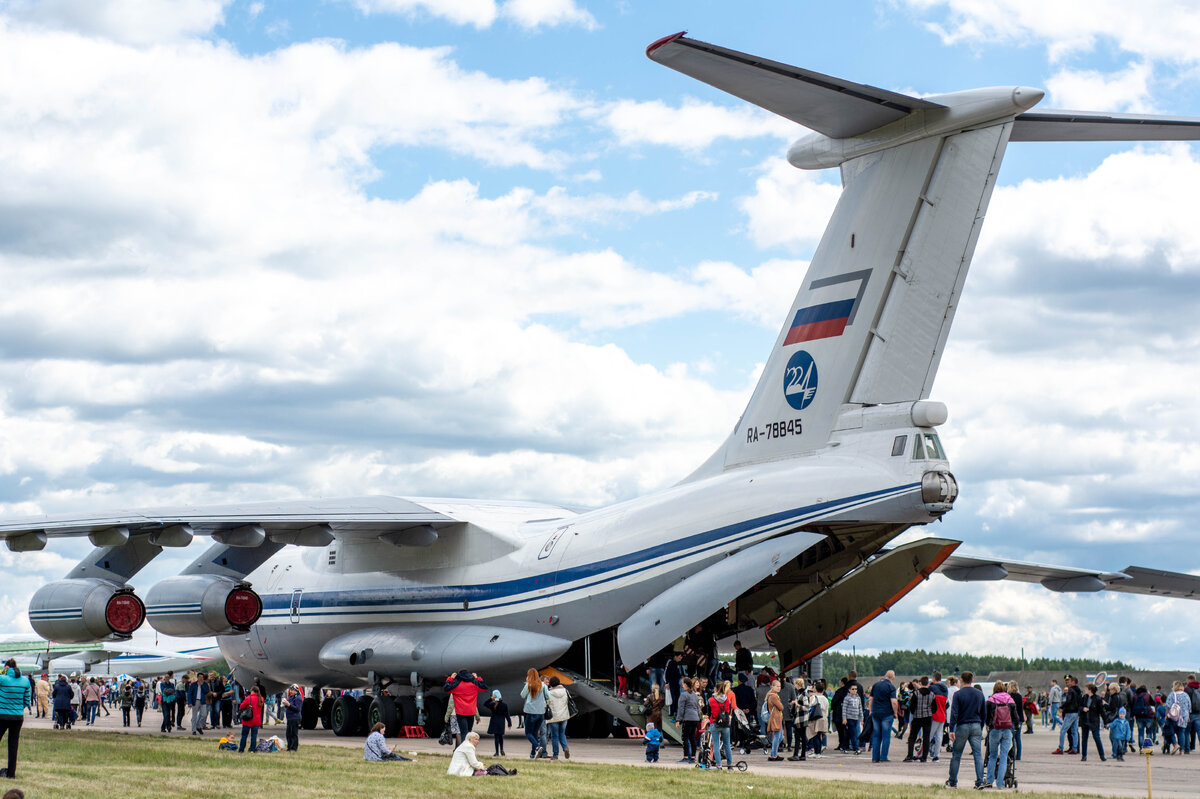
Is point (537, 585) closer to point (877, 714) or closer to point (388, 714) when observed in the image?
point (388, 714)

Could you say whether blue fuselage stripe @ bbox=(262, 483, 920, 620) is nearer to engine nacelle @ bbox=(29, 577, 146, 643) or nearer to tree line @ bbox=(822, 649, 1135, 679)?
engine nacelle @ bbox=(29, 577, 146, 643)

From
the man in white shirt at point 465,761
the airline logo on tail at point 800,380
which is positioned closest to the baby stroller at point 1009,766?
the man in white shirt at point 465,761

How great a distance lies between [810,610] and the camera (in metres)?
16.1

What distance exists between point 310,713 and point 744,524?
10133 millimetres

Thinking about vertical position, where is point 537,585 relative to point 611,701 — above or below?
above

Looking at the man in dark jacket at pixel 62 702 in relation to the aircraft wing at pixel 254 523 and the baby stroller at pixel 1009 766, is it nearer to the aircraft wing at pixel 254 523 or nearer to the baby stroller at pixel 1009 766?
the aircraft wing at pixel 254 523

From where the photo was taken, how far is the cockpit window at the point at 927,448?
13.2 m

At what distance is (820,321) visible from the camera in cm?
1453

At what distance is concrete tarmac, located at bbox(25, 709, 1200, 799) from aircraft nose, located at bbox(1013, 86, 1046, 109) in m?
6.50

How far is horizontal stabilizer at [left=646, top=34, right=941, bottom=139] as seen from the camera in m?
11.6

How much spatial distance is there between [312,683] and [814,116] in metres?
12.5

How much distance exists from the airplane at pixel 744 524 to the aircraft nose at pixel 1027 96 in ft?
0.06

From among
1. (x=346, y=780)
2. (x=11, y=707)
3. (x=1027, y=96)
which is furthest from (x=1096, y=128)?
(x=11, y=707)

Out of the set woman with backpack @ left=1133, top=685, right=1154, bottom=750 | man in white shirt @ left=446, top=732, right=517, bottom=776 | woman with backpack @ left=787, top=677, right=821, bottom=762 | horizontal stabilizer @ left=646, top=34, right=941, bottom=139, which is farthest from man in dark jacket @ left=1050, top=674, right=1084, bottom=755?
man in white shirt @ left=446, top=732, right=517, bottom=776
